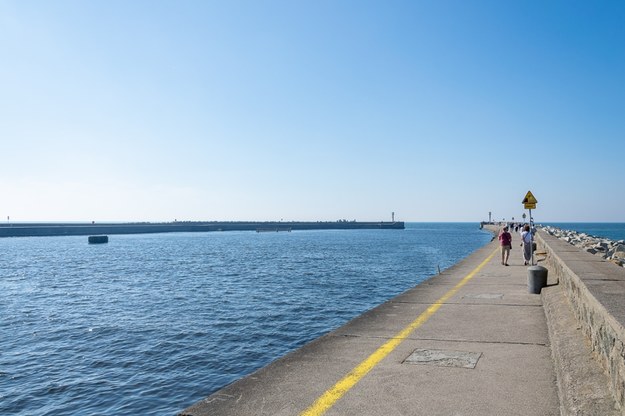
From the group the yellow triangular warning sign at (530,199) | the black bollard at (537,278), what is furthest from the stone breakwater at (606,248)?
the yellow triangular warning sign at (530,199)

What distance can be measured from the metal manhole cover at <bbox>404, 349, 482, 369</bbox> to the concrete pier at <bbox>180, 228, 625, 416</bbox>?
1 centimetres

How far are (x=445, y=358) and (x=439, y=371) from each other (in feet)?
2.21

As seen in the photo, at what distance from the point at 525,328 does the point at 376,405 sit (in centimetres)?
479

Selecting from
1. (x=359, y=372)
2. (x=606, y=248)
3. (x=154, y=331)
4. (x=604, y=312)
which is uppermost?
(x=604, y=312)

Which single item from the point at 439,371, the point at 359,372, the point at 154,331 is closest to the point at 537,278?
the point at 439,371

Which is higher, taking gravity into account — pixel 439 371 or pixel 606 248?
pixel 606 248

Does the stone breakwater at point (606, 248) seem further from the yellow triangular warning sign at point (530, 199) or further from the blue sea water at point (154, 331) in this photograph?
the blue sea water at point (154, 331)

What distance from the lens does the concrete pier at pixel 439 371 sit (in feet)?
16.2

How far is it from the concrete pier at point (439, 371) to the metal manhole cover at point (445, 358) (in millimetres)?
14

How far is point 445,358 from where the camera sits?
6.78 meters

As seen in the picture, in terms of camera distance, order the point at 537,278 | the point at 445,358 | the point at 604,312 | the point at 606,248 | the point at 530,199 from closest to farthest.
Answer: the point at 604,312, the point at 445,358, the point at 537,278, the point at 530,199, the point at 606,248

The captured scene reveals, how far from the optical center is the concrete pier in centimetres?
495

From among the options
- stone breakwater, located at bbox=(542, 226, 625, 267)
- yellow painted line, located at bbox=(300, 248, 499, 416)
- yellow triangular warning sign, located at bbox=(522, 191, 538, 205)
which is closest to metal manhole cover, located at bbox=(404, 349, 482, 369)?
yellow painted line, located at bbox=(300, 248, 499, 416)

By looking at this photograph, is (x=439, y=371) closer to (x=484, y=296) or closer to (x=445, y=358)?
(x=445, y=358)
